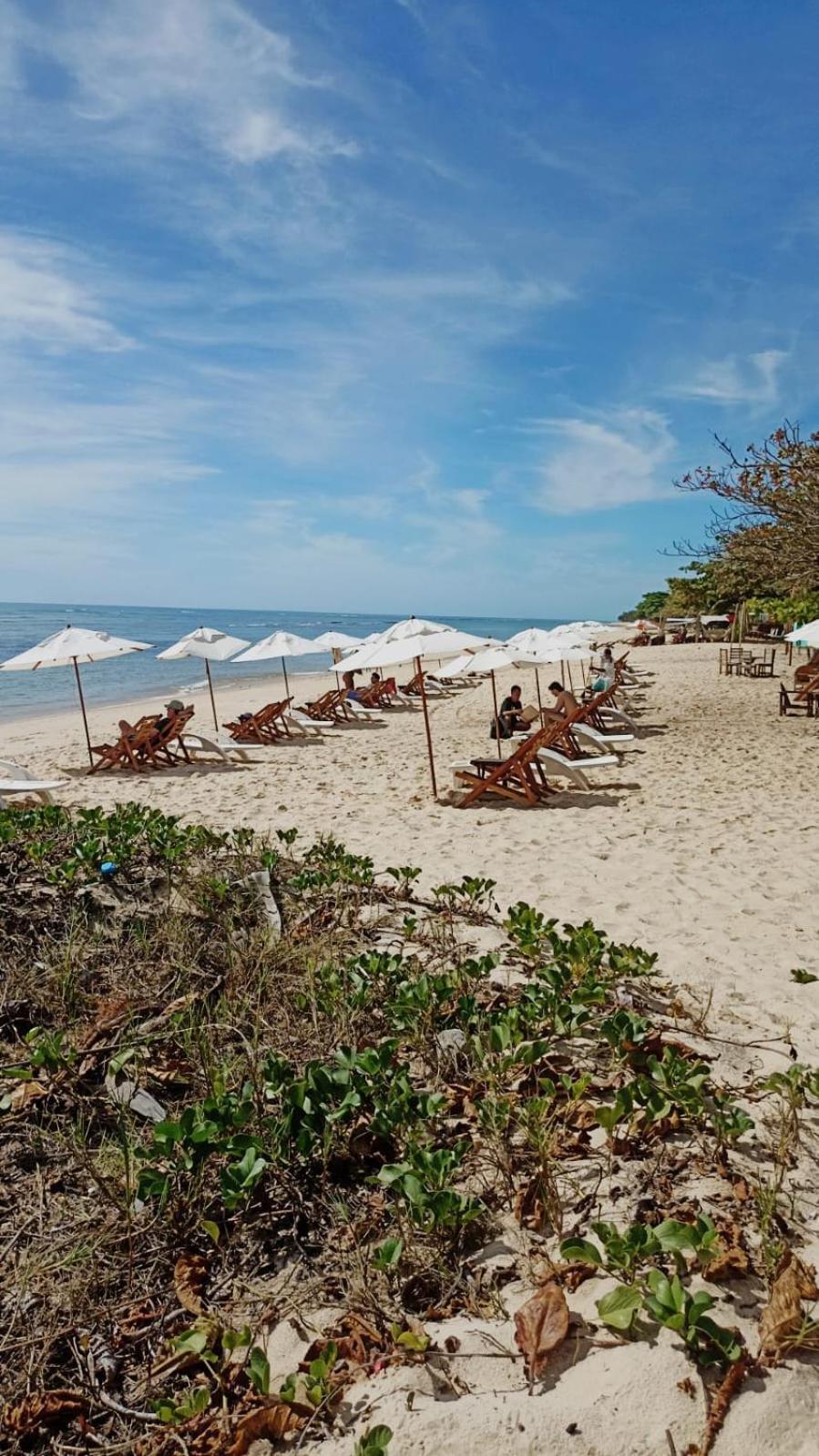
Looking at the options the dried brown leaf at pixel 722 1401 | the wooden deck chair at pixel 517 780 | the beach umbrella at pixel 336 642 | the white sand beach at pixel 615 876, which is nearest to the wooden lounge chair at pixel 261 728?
the white sand beach at pixel 615 876

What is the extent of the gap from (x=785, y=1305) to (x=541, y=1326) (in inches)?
21.7

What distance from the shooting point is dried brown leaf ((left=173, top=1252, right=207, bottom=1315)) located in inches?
75.4

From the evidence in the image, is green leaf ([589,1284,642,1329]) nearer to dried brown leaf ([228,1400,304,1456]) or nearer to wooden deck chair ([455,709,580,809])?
dried brown leaf ([228,1400,304,1456])

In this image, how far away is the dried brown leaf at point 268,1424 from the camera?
158cm

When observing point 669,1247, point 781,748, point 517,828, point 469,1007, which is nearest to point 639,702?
point 781,748

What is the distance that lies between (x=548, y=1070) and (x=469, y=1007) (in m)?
0.37

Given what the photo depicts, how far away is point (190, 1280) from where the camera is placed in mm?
1976

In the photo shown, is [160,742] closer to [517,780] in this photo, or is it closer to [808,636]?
[517,780]

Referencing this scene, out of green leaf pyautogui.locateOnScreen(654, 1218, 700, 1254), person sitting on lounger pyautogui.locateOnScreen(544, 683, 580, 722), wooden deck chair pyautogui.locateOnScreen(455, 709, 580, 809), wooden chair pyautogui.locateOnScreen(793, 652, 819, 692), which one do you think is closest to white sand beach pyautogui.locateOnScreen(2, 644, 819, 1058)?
wooden deck chair pyautogui.locateOnScreen(455, 709, 580, 809)

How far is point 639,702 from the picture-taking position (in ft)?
52.1

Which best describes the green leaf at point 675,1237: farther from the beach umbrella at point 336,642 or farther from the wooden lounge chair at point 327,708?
the beach umbrella at point 336,642

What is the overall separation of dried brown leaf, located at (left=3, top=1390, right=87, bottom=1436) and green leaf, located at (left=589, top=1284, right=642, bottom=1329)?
3.91 feet

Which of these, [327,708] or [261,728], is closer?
[261,728]

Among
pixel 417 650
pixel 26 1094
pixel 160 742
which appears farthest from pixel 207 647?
pixel 26 1094
